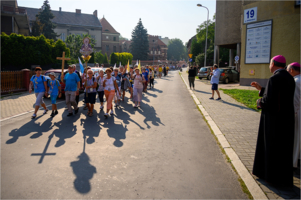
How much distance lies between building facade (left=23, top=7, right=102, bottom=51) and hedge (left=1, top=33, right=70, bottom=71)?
4622 cm

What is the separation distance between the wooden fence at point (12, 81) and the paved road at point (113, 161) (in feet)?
26.1

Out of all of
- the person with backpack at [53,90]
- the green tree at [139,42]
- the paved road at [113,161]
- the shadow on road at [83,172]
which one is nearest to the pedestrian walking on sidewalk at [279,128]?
the paved road at [113,161]

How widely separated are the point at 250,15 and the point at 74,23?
199 ft

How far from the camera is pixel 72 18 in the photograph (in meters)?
69.7

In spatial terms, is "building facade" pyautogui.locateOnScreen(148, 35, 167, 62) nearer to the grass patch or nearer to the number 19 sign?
the number 19 sign

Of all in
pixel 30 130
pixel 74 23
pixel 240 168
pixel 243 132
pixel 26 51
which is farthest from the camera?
pixel 74 23

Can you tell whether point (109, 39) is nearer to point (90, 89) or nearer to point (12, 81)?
point (12, 81)

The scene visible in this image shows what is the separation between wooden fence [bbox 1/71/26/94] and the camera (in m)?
14.6

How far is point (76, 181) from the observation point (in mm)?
3883

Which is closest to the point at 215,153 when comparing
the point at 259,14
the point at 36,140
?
the point at 36,140

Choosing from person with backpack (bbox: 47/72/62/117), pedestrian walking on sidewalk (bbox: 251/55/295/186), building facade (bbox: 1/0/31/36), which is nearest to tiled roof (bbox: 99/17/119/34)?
building facade (bbox: 1/0/31/36)

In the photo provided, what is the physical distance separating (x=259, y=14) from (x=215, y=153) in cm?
1572

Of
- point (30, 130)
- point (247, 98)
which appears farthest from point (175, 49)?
point (30, 130)

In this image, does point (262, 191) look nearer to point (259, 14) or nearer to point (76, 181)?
point (76, 181)
